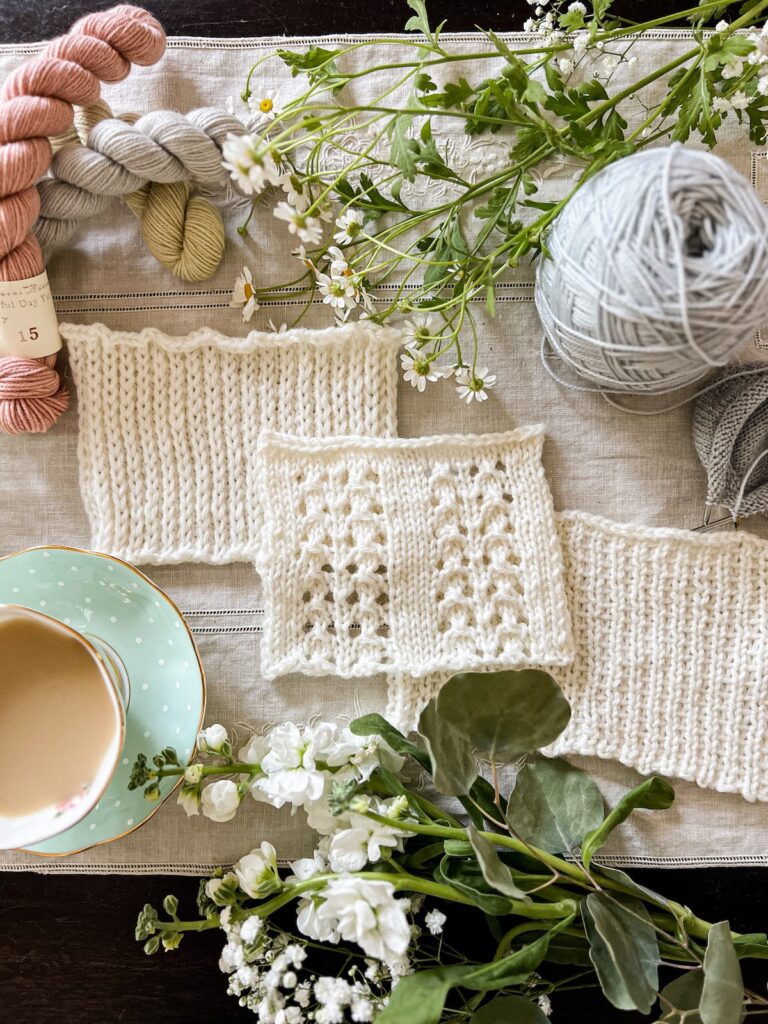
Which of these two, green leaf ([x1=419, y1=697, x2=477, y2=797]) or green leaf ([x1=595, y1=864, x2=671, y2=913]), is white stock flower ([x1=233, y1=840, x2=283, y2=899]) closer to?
green leaf ([x1=419, y1=697, x2=477, y2=797])

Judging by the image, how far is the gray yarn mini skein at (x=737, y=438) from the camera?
2.69 feet

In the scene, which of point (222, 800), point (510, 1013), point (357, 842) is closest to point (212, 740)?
point (222, 800)

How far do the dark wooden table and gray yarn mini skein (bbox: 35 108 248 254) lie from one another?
0.18 meters

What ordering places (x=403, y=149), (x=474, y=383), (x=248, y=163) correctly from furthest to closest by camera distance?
(x=474, y=383)
(x=403, y=149)
(x=248, y=163)

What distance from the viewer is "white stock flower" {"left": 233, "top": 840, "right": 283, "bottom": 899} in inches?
28.3

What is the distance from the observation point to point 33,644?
2.45ft

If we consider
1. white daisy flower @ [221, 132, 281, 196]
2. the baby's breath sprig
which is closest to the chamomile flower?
the baby's breath sprig

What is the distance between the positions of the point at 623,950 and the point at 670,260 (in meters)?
0.60

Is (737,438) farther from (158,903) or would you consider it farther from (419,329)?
(158,903)

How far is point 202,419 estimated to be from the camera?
2.85 feet

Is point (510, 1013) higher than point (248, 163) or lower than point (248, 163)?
lower

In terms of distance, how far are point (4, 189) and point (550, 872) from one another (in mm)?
856

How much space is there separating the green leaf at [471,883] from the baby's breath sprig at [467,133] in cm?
48

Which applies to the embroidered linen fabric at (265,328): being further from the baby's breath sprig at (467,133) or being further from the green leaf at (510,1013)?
the green leaf at (510,1013)
